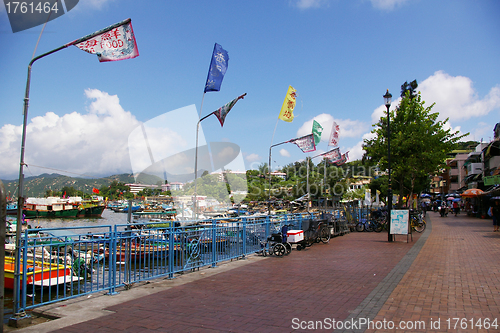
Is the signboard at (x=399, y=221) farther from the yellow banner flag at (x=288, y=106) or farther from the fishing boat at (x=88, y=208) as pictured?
the fishing boat at (x=88, y=208)

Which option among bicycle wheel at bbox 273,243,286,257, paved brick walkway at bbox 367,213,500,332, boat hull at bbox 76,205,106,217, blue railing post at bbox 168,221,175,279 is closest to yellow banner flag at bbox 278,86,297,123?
bicycle wheel at bbox 273,243,286,257

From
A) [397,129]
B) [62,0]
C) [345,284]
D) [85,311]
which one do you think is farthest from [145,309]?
[397,129]

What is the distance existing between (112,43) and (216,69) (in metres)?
10.0

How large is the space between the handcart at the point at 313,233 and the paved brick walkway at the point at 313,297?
2983mm

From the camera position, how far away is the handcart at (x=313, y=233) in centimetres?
1400

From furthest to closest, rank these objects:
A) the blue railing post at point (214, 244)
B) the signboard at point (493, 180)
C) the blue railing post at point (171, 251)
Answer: the signboard at point (493, 180) → the blue railing post at point (214, 244) → the blue railing post at point (171, 251)

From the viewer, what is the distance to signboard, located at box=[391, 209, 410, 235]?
16078 mm

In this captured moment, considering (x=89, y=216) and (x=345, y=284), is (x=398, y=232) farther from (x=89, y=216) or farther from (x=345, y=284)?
(x=89, y=216)

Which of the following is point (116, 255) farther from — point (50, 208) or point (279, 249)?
point (50, 208)

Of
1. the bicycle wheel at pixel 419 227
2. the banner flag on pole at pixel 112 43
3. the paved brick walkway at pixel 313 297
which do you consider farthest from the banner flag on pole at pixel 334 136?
the banner flag on pole at pixel 112 43

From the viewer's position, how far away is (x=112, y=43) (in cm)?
684

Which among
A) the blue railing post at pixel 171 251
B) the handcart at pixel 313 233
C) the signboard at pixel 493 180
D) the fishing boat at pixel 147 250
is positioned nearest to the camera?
the fishing boat at pixel 147 250

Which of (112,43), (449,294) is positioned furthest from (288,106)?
(449,294)

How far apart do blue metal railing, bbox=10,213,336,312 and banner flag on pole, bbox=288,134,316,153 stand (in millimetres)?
12276
